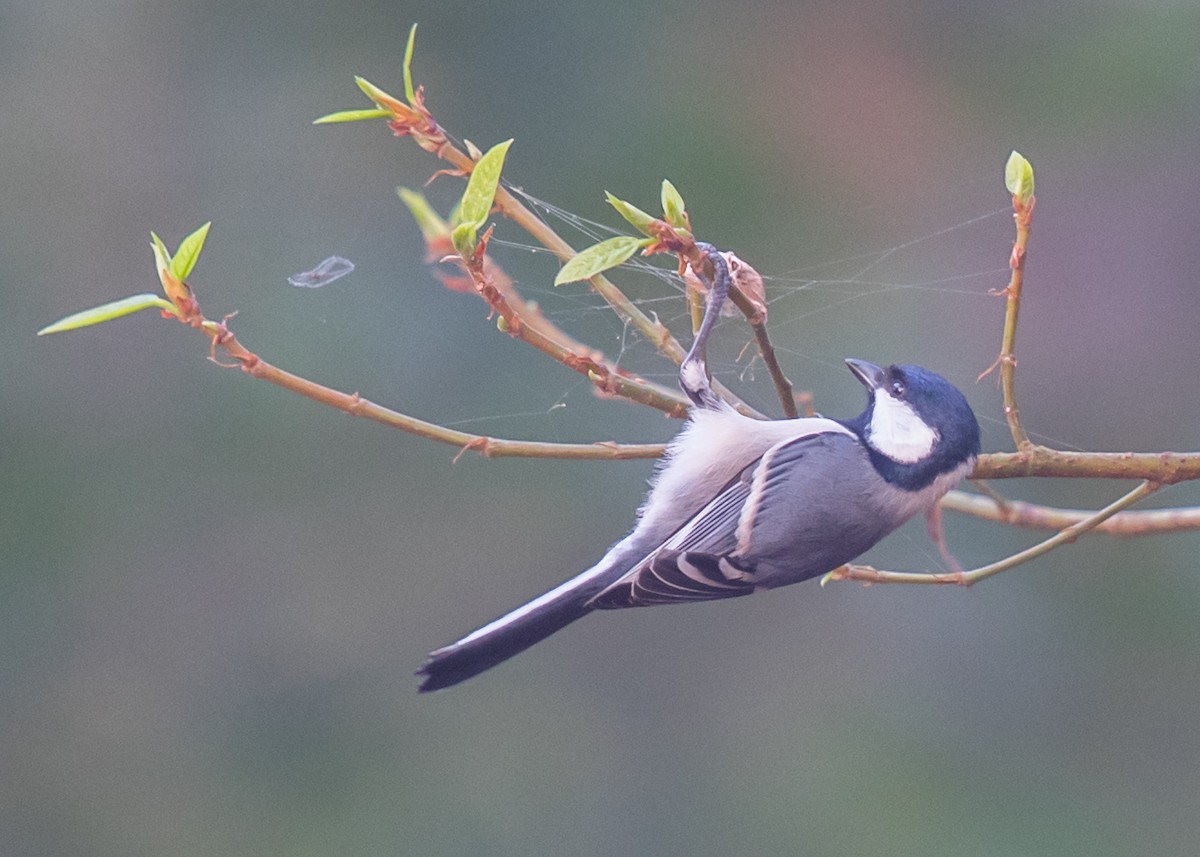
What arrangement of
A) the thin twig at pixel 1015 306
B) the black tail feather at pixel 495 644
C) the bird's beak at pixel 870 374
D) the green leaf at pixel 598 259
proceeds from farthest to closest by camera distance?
the bird's beak at pixel 870 374 → the black tail feather at pixel 495 644 → the thin twig at pixel 1015 306 → the green leaf at pixel 598 259

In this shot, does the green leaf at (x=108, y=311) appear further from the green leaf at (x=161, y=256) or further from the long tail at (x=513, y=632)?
the long tail at (x=513, y=632)

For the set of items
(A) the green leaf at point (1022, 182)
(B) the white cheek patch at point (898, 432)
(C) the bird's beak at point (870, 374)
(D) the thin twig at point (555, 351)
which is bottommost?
(B) the white cheek patch at point (898, 432)

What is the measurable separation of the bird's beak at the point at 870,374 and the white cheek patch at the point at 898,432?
0.04ft

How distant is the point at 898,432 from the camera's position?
1.17m

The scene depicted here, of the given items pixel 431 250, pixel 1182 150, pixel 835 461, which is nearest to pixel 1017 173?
pixel 835 461

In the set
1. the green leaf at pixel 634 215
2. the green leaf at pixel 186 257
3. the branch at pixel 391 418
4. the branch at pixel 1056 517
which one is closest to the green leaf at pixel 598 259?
the green leaf at pixel 634 215

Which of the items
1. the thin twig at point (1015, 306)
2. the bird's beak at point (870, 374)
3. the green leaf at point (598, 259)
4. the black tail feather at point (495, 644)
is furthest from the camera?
the bird's beak at point (870, 374)

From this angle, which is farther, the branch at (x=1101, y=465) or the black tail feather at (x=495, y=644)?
the black tail feather at (x=495, y=644)

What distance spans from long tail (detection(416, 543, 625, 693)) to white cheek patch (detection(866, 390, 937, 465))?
27cm

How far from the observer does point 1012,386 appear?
3.13 feet

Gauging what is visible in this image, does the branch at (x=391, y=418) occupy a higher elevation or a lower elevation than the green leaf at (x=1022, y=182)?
lower

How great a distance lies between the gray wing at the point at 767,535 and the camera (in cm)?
109

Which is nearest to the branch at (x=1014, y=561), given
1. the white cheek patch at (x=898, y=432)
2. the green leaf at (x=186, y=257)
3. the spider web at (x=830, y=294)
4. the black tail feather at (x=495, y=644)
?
the white cheek patch at (x=898, y=432)

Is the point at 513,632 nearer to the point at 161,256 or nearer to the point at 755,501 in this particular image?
the point at 755,501
